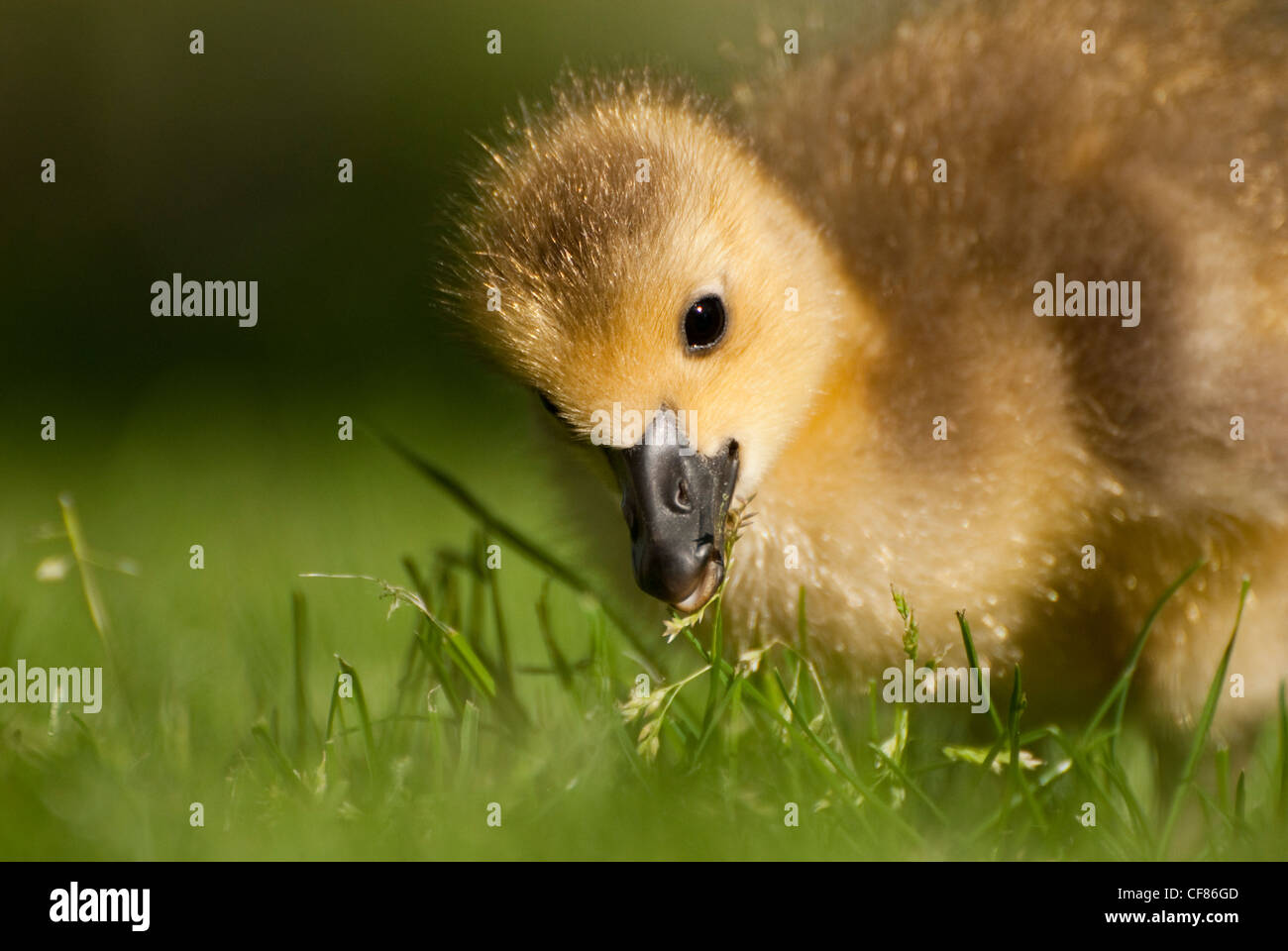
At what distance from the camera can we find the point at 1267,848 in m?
1.60

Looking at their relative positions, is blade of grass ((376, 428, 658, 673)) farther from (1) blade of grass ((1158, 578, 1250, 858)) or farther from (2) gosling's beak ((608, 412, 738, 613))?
(1) blade of grass ((1158, 578, 1250, 858))

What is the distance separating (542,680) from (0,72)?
3142 millimetres

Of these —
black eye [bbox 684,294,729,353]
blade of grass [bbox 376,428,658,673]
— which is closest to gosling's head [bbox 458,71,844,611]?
black eye [bbox 684,294,729,353]

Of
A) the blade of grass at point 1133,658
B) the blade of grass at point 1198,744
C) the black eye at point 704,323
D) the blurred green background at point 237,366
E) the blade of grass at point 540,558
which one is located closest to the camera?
the blade of grass at point 1198,744

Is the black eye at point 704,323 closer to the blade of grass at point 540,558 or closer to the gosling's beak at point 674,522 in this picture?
the gosling's beak at point 674,522

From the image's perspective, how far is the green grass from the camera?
5.33ft

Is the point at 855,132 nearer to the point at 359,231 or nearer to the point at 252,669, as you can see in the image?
the point at 252,669

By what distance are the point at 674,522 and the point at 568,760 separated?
36 centimetres

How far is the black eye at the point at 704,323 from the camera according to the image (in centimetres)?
181

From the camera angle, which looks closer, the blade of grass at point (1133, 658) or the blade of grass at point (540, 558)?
the blade of grass at point (1133, 658)

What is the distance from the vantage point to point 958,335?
73.6 inches

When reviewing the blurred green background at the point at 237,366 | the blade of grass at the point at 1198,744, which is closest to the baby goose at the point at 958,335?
the blade of grass at the point at 1198,744

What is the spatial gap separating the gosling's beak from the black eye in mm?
151

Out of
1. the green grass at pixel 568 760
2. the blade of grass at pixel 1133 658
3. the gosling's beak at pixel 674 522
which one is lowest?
the green grass at pixel 568 760
